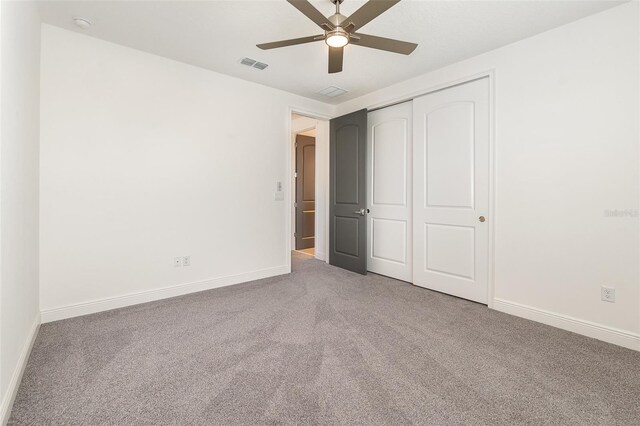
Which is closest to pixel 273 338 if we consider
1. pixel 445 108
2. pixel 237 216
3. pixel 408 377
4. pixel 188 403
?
pixel 188 403

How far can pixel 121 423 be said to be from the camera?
1421 millimetres

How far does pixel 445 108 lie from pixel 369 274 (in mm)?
2470

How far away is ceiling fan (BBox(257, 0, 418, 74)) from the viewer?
69.9 inches

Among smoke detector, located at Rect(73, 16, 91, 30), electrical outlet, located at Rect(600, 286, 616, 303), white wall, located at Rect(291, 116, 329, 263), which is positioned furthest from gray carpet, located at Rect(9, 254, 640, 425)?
smoke detector, located at Rect(73, 16, 91, 30)

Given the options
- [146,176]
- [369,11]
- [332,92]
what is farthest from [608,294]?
[146,176]

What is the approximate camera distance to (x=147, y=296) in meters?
3.08

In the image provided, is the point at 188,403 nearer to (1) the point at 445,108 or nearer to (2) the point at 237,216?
(2) the point at 237,216

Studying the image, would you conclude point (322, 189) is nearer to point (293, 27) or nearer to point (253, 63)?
point (253, 63)

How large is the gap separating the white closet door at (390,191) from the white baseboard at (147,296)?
5.18 ft

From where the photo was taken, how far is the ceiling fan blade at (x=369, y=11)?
1.73 metres

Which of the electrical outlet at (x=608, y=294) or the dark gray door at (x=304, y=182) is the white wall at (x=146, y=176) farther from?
the electrical outlet at (x=608, y=294)

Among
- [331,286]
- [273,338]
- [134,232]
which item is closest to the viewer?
[273,338]

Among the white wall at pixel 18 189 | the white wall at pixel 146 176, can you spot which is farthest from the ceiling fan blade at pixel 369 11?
the white wall at pixel 146 176

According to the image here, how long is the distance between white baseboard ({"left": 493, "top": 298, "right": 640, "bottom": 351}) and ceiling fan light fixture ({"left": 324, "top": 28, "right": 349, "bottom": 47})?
2852 mm
